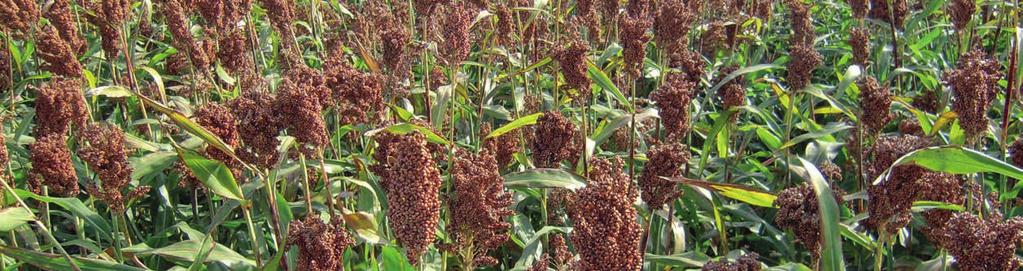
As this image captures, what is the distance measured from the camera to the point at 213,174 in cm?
273

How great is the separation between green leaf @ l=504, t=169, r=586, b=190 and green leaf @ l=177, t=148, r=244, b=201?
0.91 m

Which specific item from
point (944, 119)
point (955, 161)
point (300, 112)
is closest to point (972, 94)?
point (944, 119)

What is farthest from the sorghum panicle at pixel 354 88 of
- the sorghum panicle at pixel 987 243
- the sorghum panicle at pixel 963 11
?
the sorghum panicle at pixel 963 11

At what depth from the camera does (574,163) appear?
3.77 m

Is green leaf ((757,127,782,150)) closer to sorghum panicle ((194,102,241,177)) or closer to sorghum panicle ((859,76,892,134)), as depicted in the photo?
sorghum panicle ((859,76,892,134))

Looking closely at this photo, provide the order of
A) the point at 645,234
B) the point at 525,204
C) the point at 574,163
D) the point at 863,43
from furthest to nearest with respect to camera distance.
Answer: the point at 863,43
the point at 525,204
the point at 574,163
the point at 645,234

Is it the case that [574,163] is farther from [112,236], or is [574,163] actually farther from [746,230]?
[112,236]

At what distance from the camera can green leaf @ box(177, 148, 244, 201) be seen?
2.70m

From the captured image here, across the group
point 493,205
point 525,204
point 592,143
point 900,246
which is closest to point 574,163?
point 592,143

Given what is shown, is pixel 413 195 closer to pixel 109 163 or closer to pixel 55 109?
pixel 109 163

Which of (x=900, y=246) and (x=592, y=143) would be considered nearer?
(x=592, y=143)

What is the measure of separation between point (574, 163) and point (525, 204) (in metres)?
0.70

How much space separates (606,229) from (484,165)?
2.12ft

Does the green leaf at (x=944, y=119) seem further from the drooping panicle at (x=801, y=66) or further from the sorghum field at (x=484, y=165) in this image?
the drooping panicle at (x=801, y=66)
